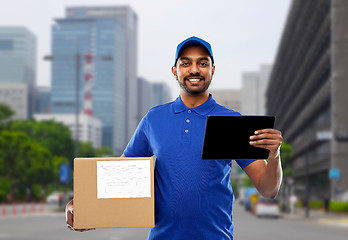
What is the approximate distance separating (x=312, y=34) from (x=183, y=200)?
72974 millimetres

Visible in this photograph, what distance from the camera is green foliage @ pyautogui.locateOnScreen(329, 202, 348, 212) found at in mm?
47369

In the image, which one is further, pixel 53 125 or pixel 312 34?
pixel 53 125

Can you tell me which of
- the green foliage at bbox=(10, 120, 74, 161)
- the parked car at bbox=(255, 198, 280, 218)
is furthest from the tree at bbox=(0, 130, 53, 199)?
the parked car at bbox=(255, 198, 280, 218)

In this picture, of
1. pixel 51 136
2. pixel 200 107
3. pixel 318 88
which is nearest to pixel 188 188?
pixel 200 107

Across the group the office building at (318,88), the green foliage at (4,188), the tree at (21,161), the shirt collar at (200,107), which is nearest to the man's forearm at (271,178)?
the shirt collar at (200,107)

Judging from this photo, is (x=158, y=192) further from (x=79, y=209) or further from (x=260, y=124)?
(x=260, y=124)

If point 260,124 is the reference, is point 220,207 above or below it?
below

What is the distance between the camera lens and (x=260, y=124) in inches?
125

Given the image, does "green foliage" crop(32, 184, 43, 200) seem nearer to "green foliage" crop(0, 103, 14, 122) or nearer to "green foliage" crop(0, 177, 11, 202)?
"green foliage" crop(0, 103, 14, 122)

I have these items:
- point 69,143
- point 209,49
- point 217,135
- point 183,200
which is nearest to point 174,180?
point 183,200

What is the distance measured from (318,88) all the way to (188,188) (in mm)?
72856

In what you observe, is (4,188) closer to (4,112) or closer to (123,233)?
(4,112)

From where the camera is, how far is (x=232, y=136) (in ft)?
10.7

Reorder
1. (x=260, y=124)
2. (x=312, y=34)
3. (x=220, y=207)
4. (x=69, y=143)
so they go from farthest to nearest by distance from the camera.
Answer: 1. (x=69, y=143)
2. (x=312, y=34)
3. (x=220, y=207)
4. (x=260, y=124)
